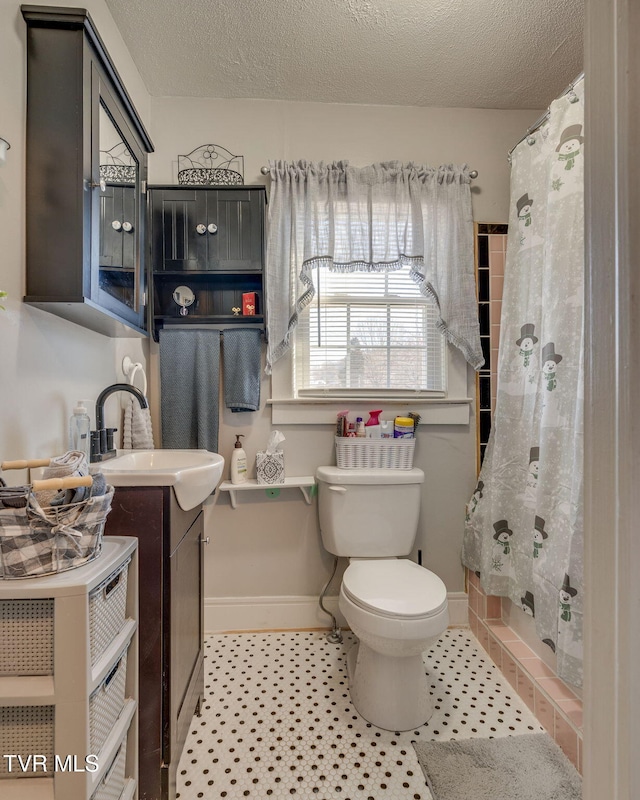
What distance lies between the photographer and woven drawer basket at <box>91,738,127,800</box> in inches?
28.5

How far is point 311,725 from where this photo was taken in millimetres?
1321

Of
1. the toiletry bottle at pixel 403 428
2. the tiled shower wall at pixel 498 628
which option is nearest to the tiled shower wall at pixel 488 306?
the tiled shower wall at pixel 498 628

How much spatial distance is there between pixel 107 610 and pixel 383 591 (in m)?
0.91

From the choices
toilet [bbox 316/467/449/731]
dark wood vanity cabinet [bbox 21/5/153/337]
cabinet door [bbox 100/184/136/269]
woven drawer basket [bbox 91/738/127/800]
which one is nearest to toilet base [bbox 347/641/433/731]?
toilet [bbox 316/467/449/731]

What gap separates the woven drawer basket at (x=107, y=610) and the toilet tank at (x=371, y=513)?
985mm

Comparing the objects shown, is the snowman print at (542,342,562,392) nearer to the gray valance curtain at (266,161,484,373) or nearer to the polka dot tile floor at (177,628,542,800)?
the gray valance curtain at (266,161,484,373)

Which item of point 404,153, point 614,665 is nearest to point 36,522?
point 614,665

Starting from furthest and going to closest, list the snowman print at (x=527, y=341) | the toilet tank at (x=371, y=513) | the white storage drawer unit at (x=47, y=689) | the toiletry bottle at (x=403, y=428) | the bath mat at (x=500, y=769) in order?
the toiletry bottle at (x=403, y=428) → the toilet tank at (x=371, y=513) → the snowman print at (x=527, y=341) → the bath mat at (x=500, y=769) → the white storage drawer unit at (x=47, y=689)

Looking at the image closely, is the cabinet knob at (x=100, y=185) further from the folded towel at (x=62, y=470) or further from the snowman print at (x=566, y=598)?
the snowman print at (x=566, y=598)

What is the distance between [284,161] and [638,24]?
169cm

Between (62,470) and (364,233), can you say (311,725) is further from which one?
(364,233)

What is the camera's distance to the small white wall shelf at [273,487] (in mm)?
1779

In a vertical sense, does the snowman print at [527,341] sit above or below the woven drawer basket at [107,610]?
above

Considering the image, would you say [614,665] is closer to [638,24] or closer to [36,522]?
[638,24]
